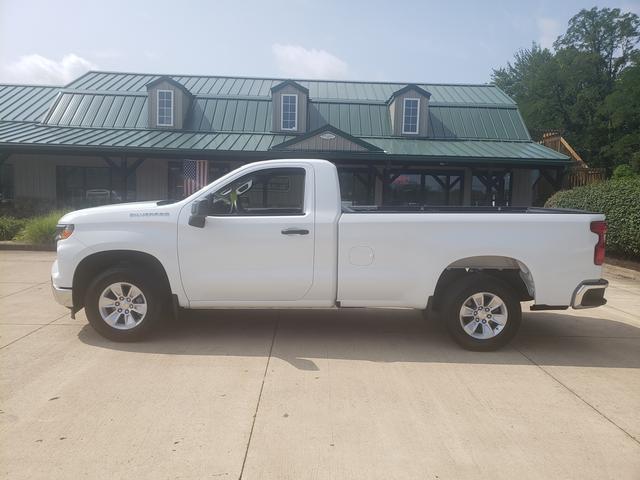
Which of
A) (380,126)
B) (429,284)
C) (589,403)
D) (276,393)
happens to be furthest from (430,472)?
(380,126)

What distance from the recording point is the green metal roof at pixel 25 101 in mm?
20047

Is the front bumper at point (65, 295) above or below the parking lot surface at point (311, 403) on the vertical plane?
above

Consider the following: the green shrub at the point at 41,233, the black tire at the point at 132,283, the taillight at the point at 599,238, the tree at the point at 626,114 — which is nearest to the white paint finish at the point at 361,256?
the black tire at the point at 132,283

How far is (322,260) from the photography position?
16.8 feet

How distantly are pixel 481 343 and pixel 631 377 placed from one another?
4.43 feet

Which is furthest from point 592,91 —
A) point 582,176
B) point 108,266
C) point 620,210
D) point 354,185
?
point 108,266

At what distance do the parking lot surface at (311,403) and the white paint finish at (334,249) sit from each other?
663 mm

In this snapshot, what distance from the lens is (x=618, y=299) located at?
834 centimetres

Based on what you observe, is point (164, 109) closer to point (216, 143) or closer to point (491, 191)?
point (216, 143)

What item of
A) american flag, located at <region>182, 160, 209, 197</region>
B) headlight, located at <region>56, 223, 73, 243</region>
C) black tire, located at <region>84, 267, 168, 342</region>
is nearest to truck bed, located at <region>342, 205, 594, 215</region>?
black tire, located at <region>84, 267, 168, 342</region>

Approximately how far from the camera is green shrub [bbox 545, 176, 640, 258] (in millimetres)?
10660

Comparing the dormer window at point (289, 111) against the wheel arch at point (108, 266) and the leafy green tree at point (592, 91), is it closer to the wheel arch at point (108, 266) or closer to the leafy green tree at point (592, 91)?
the wheel arch at point (108, 266)

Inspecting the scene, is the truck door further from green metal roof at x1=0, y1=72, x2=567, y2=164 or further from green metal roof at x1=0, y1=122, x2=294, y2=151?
green metal roof at x1=0, y1=122, x2=294, y2=151

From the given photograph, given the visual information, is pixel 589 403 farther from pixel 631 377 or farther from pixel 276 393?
pixel 276 393
